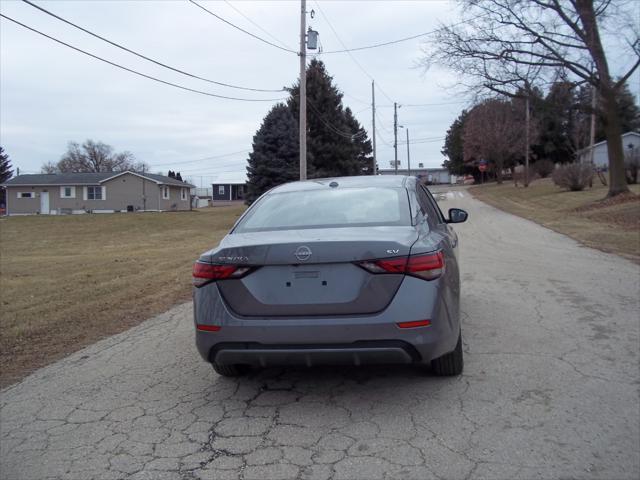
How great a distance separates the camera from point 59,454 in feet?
11.4

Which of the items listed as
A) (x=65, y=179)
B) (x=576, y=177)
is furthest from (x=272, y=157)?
(x=65, y=179)

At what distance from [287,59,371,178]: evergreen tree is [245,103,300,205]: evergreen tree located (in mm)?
4759

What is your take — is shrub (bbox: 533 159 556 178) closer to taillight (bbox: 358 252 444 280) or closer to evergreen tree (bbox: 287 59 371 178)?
evergreen tree (bbox: 287 59 371 178)

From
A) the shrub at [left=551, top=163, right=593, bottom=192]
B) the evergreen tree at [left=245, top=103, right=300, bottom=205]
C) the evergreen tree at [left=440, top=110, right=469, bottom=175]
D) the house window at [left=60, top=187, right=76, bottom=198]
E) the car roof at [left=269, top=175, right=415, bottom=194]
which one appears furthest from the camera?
the evergreen tree at [left=440, top=110, right=469, bottom=175]

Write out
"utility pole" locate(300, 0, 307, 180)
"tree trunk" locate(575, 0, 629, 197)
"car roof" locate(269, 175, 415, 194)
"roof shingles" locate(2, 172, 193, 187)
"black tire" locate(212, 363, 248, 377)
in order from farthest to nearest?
"roof shingles" locate(2, 172, 193, 187) < "utility pole" locate(300, 0, 307, 180) < "tree trunk" locate(575, 0, 629, 197) < "car roof" locate(269, 175, 415, 194) < "black tire" locate(212, 363, 248, 377)

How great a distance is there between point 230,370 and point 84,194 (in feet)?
173

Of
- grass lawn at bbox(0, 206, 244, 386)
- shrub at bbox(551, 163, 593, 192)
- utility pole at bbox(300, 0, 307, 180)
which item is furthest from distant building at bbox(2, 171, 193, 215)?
grass lawn at bbox(0, 206, 244, 386)

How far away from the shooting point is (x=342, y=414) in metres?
3.88

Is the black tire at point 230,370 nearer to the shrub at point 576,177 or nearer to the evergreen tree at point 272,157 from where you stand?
the evergreen tree at point 272,157

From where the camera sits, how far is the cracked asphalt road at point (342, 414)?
3221 mm

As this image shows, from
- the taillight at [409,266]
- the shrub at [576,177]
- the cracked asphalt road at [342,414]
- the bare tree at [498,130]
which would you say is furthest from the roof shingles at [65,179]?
the taillight at [409,266]

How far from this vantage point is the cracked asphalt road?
10.6 feet

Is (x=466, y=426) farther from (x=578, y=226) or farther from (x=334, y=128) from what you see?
(x=334, y=128)

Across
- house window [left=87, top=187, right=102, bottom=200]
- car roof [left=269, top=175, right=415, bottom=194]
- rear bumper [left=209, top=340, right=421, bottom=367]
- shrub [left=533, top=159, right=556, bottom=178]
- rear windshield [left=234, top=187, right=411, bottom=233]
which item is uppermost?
shrub [left=533, top=159, right=556, bottom=178]
